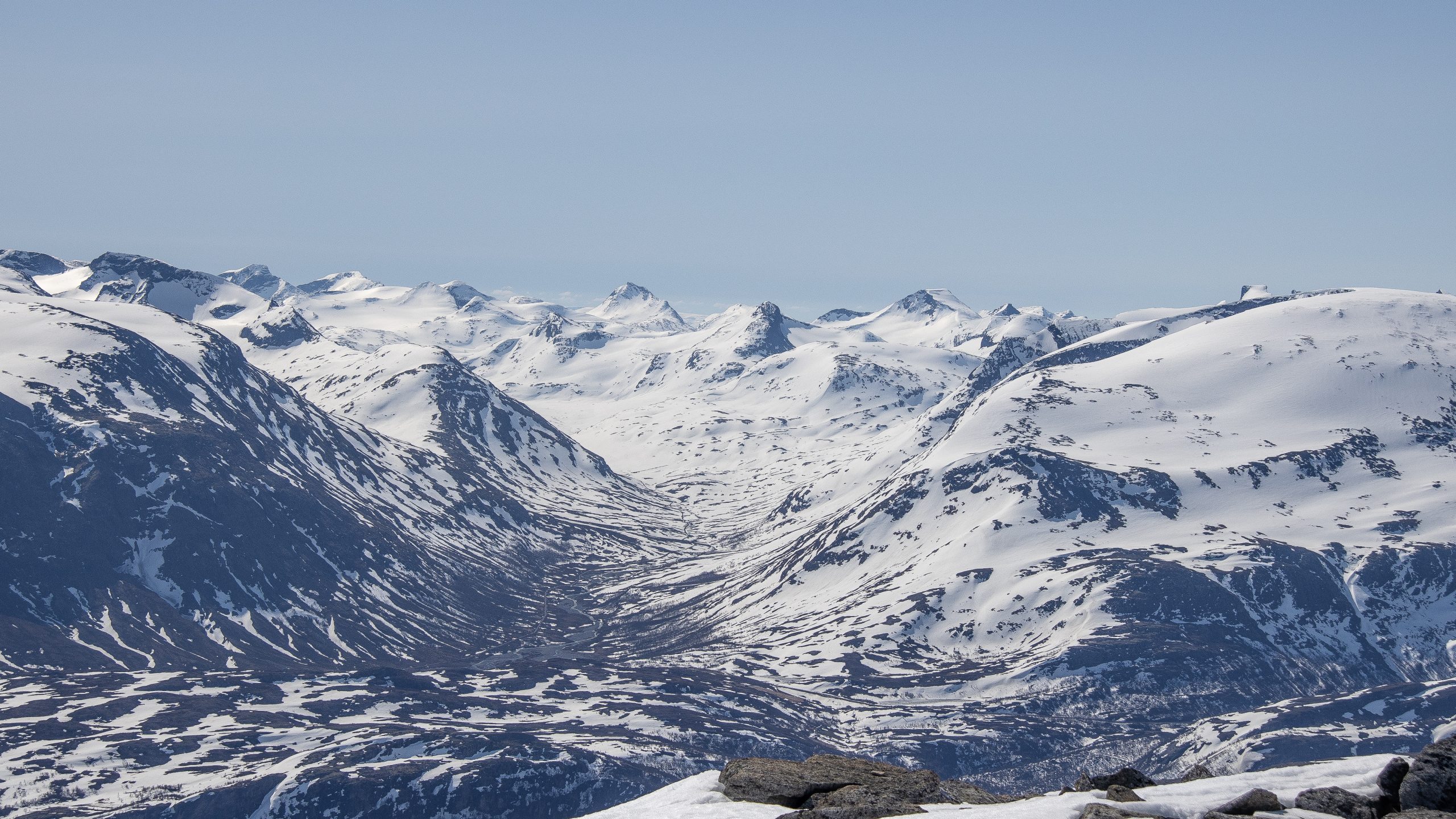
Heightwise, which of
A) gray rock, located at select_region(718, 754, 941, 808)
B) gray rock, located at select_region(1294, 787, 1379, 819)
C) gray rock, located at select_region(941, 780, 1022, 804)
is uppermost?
gray rock, located at select_region(1294, 787, 1379, 819)

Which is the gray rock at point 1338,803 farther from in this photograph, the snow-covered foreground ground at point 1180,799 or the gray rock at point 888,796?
the gray rock at point 888,796

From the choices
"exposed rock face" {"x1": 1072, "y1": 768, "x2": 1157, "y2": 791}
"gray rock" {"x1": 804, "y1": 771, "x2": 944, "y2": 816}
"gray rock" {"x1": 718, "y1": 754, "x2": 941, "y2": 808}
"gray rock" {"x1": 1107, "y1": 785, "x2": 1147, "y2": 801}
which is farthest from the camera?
"exposed rock face" {"x1": 1072, "y1": 768, "x2": 1157, "y2": 791}

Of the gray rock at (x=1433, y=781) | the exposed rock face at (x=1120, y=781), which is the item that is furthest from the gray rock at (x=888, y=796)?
the gray rock at (x=1433, y=781)

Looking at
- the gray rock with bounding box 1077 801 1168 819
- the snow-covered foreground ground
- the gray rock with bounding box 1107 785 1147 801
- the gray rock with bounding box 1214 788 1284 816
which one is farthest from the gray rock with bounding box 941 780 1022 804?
the gray rock with bounding box 1214 788 1284 816

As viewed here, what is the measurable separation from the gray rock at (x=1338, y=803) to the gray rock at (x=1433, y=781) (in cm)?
151

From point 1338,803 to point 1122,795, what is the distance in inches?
360

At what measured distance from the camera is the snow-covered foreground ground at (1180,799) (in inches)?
2132

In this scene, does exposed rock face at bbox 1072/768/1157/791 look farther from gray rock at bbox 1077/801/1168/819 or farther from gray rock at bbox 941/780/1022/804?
gray rock at bbox 1077/801/1168/819

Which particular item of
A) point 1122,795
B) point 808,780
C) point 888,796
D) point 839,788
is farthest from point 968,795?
point 1122,795

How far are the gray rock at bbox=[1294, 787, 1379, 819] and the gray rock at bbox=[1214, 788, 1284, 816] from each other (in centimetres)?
113

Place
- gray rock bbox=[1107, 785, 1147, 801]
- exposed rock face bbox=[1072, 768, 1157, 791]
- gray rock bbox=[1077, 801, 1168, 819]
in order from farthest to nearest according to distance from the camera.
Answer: exposed rock face bbox=[1072, 768, 1157, 791] → gray rock bbox=[1107, 785, 1147, 801] → gray rock bbox=[1077, 801, 1168, 819]

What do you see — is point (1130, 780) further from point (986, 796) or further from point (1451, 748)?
point (1451, 748)

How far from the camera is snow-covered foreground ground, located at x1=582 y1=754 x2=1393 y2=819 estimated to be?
54.2 m

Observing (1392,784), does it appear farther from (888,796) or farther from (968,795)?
(888,796)
